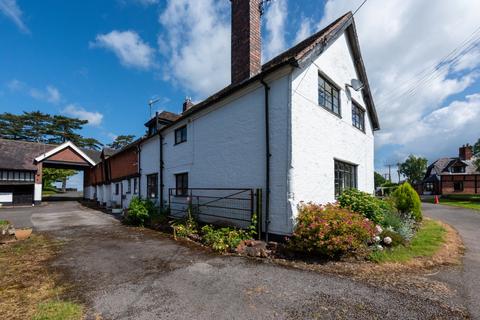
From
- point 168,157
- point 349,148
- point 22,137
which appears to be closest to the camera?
point 349,148

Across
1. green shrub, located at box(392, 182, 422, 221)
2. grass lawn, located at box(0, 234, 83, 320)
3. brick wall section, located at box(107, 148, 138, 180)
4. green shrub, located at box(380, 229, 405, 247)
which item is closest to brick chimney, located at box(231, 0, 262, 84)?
green shrub, located at box(380, 229, 405, 247)

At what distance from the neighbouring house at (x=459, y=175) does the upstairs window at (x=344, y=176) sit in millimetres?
40051

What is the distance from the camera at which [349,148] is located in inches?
436

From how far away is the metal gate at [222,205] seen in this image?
27.3ft

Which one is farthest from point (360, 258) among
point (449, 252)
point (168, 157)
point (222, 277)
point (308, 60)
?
point (168, 157)

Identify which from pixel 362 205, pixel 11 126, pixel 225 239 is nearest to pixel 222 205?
pixel 225 239

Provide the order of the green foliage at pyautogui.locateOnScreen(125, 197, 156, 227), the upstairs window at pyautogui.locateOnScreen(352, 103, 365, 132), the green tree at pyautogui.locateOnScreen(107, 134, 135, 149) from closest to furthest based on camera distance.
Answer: the green foliage at pyautogui.locateOnScreen(125, 197, 156, 227) → the upstairs window at pyautogui.locateOnScreen(352, 103, 365, 132) → the green tree at pyautogui.locateOnScreen(107, 134, 135, 149)

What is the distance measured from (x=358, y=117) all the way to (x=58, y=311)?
13.8m

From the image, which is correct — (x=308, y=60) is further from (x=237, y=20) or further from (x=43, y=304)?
(x=43, y=304)

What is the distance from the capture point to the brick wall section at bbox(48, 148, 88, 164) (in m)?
28.0

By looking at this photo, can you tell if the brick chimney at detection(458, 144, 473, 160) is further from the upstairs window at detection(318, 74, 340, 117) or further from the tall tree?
the tall tree

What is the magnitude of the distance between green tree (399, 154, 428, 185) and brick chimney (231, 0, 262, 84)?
71.3 m

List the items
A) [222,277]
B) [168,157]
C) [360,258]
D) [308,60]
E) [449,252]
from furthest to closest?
1. [168,157]
2. [308,60]
3. [449,252]
4. [360,258]
5. [222,277]

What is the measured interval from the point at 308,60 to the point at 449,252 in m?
7.16
